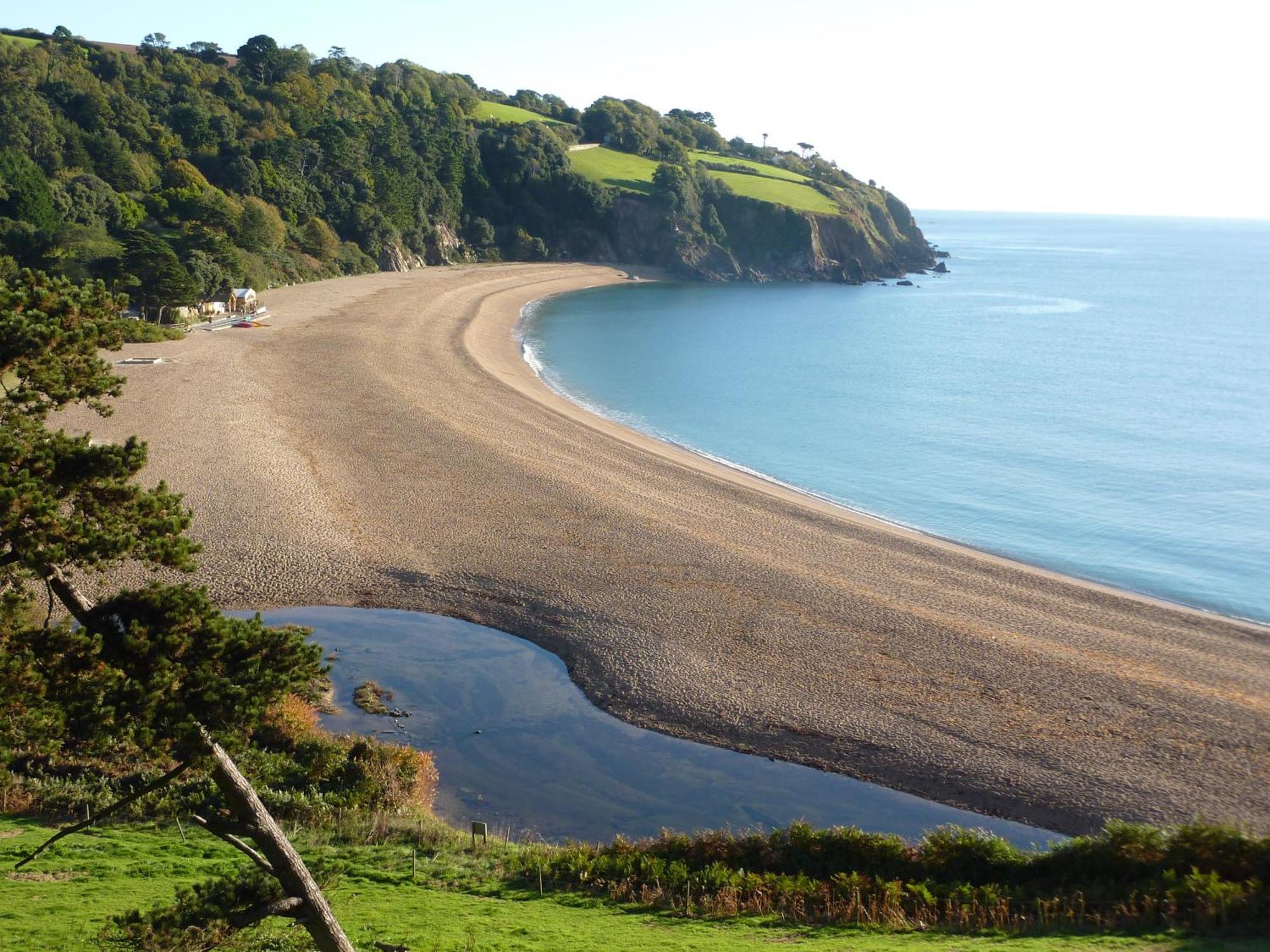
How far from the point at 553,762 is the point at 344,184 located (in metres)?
76.7

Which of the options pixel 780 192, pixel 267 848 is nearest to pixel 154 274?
pixel 267 848

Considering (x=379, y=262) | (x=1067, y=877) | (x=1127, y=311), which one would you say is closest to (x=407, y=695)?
(x=1067, y=877)

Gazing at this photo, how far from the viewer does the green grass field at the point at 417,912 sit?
419 inches

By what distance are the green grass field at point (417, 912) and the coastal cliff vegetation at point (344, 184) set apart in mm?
41654

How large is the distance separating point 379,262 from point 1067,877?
267 ft

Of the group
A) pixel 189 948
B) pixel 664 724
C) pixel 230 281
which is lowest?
pixel 664 724

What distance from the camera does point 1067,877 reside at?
41.9 ft

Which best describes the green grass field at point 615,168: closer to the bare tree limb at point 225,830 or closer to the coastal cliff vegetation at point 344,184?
the coastal cliff vegetation at point 344,184

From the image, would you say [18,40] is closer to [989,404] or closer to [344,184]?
[344,184]

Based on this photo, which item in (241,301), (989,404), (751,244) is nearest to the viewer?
(989,404)

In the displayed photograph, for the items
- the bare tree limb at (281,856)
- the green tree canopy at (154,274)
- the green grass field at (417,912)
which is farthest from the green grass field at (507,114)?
the bare tree limb at (281,856)

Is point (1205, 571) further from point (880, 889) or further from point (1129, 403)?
point (1129, 403)

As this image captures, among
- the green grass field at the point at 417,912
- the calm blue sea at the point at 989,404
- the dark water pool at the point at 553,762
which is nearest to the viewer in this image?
the green grass field at the point at 417,912

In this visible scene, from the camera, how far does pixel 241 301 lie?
192 ft
